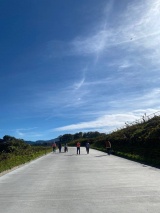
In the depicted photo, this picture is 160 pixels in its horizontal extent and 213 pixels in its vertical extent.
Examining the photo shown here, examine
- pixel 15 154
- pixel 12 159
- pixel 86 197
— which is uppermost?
pixel 15 154

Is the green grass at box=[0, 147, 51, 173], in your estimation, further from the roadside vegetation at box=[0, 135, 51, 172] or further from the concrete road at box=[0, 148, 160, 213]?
the concrete road at box=[0, 148, 160, 213]

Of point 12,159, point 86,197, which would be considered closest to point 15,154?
point 12,159

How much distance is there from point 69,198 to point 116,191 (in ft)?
5.22

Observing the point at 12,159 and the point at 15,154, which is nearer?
the point at 12,159

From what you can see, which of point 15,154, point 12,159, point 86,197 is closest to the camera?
point 86,197

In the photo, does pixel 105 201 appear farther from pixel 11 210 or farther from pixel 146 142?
pixel 146 142

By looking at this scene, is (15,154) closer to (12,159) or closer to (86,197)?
(12,159)

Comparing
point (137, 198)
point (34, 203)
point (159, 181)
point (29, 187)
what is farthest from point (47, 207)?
point (159, 181)

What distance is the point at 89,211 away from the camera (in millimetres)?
7488

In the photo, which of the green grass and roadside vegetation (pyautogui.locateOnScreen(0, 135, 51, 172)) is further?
roadside vegetation (pyautogui.locateOnScreen(0, 135, 51, 172))

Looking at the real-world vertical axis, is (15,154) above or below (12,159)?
above

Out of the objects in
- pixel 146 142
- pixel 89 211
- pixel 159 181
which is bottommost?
pixel 89 211

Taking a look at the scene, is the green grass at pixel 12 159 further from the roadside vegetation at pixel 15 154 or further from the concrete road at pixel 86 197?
the concrete road at pixel 86 197

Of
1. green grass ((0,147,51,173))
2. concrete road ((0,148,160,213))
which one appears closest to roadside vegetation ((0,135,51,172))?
green grass ((0,147,51,173))
